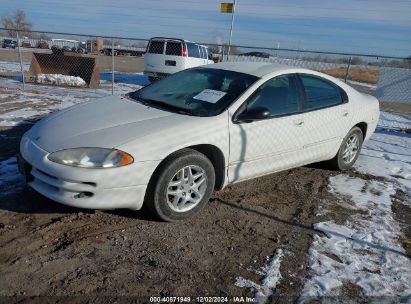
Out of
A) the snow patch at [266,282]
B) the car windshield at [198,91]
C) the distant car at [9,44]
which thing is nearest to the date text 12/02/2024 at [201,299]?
the snow patch at [266,282]

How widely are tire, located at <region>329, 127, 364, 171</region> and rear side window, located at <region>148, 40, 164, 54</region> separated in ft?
33.9

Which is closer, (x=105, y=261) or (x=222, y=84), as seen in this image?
(x=105, y=261)

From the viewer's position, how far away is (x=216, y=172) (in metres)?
4.03

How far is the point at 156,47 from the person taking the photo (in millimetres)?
14734

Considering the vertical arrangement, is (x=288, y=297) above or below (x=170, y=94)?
below

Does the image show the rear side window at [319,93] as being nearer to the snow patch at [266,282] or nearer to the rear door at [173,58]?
the snow patch at [266,282]

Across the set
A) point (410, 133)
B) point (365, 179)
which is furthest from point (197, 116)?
point (410, 133)

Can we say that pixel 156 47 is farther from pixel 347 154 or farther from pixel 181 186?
pixel 181 186

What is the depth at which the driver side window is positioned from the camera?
167 inches

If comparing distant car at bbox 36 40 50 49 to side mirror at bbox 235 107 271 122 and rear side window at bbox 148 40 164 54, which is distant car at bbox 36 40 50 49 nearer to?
rear side window at bbox 148 40 164 54

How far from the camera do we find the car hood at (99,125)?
342 cm

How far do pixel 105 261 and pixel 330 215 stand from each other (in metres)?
2.53

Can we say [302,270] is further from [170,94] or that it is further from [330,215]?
[170,94]

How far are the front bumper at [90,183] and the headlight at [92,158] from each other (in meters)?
0.05
